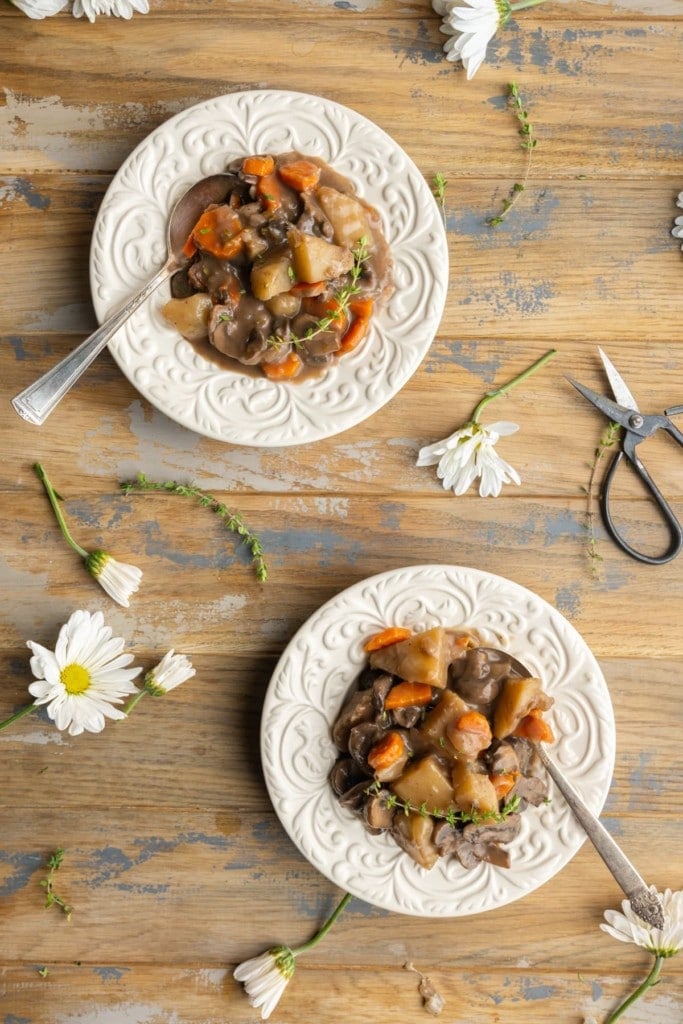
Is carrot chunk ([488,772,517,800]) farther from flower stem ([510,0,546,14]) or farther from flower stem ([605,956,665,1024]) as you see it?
flower stem ([510,0,546,14])

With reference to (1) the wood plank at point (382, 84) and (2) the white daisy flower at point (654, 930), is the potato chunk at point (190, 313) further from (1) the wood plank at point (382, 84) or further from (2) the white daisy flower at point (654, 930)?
(2) the white daisy flower at point (654, 930)

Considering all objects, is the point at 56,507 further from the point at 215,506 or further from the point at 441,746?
the point at 441,746

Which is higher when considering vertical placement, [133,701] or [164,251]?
[164,251]

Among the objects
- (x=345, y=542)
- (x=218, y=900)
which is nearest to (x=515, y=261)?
(x=345, y=542)

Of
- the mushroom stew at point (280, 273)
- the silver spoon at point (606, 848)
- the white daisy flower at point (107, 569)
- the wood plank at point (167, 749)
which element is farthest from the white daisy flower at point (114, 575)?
Answer: the silver spoon at point (606, 848)

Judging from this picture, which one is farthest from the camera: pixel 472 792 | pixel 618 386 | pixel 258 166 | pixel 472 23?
pixel 618 386

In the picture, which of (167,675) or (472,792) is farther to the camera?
(167,675)

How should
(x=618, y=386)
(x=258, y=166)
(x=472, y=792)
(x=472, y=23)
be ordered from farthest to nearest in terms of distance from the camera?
(x=618, y=386) → (x=472, y=23) → (x=258, y=166) → (x=472, y=792)

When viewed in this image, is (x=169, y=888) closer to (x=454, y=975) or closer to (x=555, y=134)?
(x=454, y=975)
